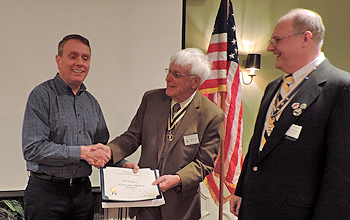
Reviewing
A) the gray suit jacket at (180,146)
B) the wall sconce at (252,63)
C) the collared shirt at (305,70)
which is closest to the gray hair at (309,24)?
the collared shirt at (305,70)

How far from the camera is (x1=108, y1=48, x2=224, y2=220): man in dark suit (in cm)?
201

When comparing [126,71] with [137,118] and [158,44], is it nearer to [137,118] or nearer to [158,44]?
[158,44]

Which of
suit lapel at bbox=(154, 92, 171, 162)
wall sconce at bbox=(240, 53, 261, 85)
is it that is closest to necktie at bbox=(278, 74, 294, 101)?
suit lapel at bbox=(154, 92, 171, 162)

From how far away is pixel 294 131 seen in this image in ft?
4.91

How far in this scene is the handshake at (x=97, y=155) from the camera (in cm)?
206

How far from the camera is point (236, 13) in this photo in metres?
3.98

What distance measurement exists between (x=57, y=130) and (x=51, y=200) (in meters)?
0.49

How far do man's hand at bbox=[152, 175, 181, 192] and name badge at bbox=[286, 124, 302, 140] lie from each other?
79 cm

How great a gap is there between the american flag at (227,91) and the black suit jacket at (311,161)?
58.8 inches

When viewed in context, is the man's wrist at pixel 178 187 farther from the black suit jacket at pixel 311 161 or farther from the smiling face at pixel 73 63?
the smiling face at pixel 73 63

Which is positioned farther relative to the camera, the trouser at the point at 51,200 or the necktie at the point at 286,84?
the trouser at the point at 51,200

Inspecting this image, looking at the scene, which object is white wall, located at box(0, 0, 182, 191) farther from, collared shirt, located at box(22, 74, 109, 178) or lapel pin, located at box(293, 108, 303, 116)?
lapel pin, located at box(293, 108, 303, 116)

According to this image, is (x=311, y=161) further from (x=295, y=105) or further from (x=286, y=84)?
(x=286, y=84)

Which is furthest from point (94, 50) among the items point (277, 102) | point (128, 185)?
point (277, 102)
